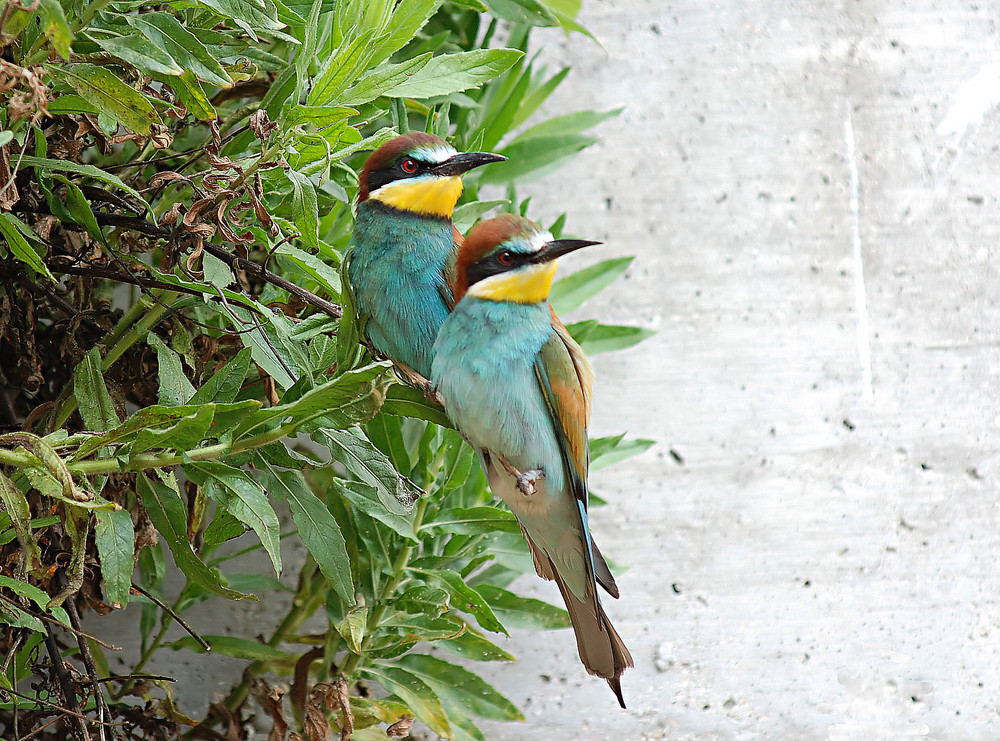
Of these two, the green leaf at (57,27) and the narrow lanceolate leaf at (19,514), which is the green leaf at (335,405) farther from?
the green leaf at (57,27)

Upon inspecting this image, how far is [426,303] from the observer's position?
69cm

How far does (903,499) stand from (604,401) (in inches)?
19.5

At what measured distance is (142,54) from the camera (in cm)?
60

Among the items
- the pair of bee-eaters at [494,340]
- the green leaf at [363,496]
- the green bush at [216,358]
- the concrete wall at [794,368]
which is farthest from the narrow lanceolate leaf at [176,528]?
the concrete wall at [794,368]

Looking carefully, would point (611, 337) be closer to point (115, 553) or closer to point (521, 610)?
point (521, 610)

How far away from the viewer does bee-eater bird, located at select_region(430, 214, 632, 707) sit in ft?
1.99

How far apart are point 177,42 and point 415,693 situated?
27.9 inches

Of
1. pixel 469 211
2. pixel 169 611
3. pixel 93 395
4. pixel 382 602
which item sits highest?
pixel 469 211

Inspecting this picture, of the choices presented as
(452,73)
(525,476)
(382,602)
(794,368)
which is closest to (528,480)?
(525,476)

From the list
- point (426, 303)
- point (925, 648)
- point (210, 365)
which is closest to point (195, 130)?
point (210, 365)

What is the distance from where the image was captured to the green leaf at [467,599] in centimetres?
90

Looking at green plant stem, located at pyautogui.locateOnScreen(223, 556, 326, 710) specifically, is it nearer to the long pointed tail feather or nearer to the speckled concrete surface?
the speckled concrete surface

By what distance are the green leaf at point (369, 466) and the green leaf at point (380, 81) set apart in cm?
25

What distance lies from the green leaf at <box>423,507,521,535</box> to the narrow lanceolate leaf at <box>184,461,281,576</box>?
A: 1.02 feet
